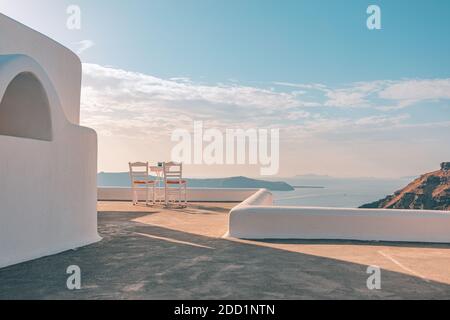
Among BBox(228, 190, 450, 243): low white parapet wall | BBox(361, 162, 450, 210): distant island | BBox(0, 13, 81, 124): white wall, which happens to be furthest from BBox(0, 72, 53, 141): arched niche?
BBox(361, 162, 450, 210): distant island

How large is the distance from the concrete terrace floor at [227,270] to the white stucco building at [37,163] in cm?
32

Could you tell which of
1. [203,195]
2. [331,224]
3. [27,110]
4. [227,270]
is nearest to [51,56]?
[27,110]

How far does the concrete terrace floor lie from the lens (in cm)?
373

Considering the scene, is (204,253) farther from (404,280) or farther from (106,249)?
(404,280)

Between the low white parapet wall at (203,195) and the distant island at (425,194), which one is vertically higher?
the low white parapet wall at (203,195)

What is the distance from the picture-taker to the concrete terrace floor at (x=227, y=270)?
3732mm

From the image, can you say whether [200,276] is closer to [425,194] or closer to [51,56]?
[51,56]

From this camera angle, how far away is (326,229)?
6.83 meters

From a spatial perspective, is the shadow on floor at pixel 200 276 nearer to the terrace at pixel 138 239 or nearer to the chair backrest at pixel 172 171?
the terrace at pixel 138 239

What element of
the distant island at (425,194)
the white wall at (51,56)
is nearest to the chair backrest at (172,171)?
the white wall at (51,56)

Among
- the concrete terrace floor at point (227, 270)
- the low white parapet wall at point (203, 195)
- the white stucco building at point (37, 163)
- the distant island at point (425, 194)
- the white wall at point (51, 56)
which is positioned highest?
the white wall at point (51, 56)
